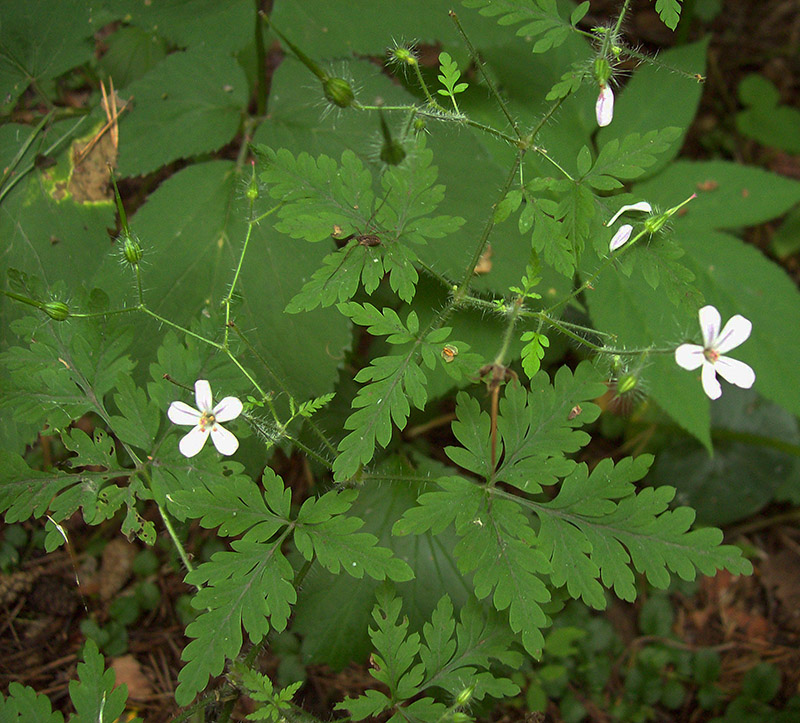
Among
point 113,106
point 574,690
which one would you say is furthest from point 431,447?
point 113,106

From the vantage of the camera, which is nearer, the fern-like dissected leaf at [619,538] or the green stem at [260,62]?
the fern-like dissected leaf at [619,538]

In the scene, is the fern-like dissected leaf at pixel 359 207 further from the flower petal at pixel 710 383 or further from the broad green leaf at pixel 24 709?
the broad green leaf at pixel 24 709

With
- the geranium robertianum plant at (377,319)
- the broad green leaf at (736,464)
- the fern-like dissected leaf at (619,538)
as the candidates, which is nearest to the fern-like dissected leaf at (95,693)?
the geranium robertianum plant at (377,319)

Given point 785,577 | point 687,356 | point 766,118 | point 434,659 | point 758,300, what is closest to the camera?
point 687,356

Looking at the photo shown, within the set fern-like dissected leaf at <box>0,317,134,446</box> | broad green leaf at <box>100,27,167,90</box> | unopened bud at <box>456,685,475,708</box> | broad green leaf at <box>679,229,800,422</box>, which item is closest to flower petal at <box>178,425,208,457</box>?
fern-like dissected leaf at <box>0,317,134,446</box>

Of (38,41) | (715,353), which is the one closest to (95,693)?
(715,353)

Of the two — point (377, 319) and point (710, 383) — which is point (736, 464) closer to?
point (710, 383)

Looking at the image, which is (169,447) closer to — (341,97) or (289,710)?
(289,710)
